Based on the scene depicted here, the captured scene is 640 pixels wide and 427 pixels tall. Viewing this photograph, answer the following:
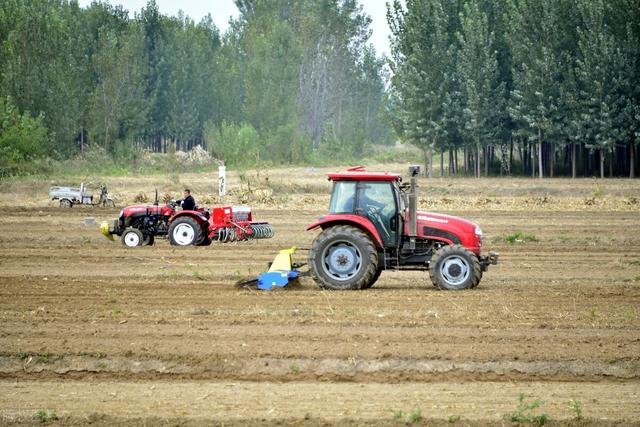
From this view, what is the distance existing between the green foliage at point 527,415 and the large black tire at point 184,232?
15294 mm

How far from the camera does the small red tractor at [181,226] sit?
24.8 metres

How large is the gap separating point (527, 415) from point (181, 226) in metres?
16.0

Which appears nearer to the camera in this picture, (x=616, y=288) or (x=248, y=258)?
(x=616, y=288)

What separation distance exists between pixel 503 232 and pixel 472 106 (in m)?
28.2

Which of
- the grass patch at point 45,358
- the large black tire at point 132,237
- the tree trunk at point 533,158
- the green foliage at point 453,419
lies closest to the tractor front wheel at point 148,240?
the large black tire at point 132,237

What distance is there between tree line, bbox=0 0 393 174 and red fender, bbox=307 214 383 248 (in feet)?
125

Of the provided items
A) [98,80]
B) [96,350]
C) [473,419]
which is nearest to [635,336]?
[473,419]

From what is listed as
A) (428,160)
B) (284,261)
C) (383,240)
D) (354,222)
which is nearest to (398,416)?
(383,240)

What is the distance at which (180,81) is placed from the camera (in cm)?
8288

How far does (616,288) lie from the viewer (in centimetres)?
1766

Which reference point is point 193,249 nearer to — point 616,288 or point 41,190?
point 616,288

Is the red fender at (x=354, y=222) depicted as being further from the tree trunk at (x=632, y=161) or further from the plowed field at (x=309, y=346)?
the tree trunk at (x=632, y=161)

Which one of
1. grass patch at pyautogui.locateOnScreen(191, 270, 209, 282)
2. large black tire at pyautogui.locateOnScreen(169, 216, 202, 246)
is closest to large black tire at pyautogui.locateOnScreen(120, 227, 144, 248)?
large black tire at pyautogui.locateOnScreen(169, 216, 202, 246)

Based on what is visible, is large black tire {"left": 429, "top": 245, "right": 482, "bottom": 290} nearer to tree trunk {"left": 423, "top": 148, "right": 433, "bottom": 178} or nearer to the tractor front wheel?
the tractor front wheel
